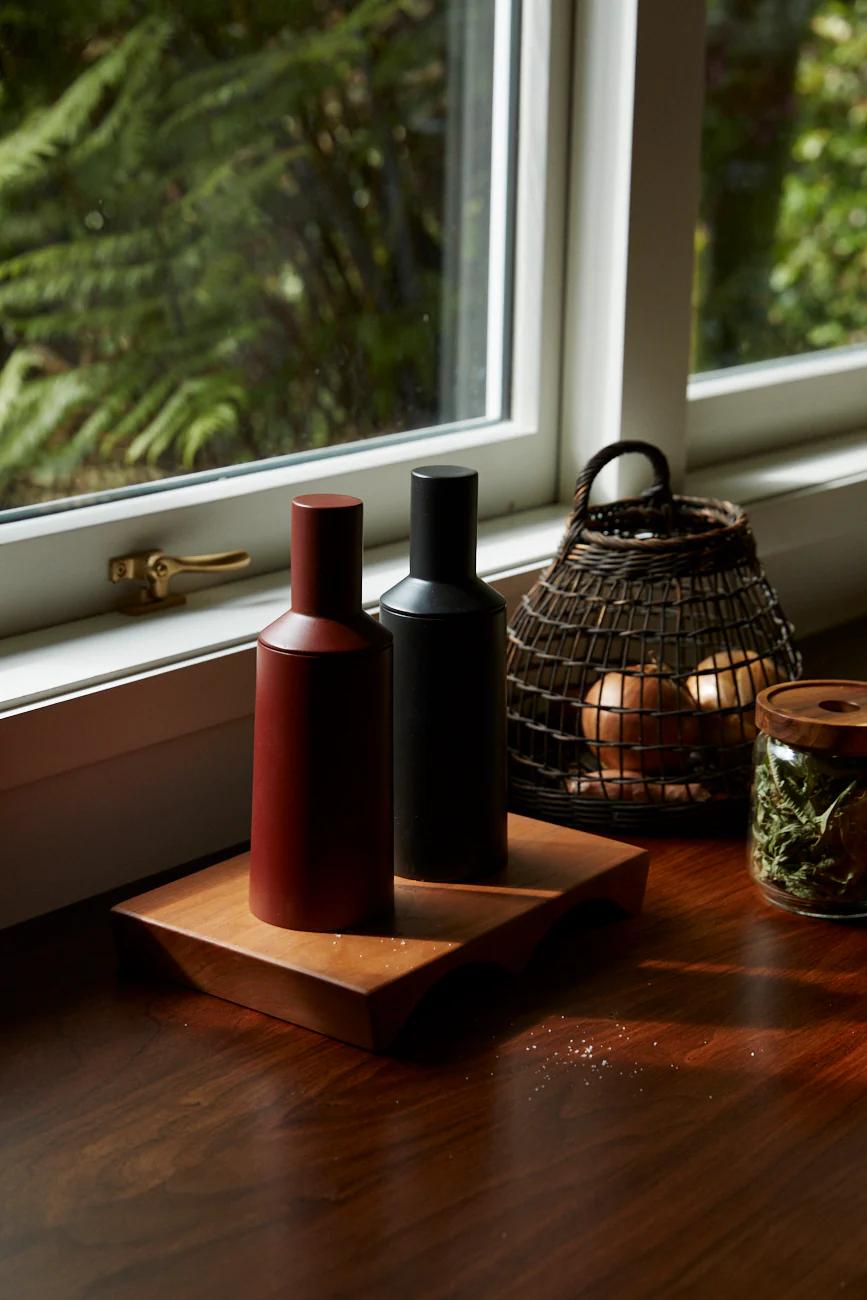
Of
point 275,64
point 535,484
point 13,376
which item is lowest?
point 535,484

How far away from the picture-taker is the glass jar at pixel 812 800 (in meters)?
0.97

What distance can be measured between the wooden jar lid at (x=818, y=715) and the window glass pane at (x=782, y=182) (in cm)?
76

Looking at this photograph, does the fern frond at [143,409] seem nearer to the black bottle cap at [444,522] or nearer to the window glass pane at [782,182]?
the black bottle cap at [444,522]

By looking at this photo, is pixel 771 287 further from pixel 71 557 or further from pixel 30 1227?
pixel 30 1227

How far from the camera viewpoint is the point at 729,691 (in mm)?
1136

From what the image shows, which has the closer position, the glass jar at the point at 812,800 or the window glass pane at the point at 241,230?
the glass jar at the point at 812,800

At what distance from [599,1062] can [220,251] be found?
684 mm

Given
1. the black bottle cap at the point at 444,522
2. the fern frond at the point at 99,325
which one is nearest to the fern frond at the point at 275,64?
the fern frond at the point at 99,325

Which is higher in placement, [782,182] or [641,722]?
[782,182]

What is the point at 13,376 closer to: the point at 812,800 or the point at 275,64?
the point at 275,64

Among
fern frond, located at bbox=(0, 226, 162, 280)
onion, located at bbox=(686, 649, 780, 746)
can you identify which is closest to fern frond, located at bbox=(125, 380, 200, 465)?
fern frond, located at bbox=(0, 226, 162, 280)

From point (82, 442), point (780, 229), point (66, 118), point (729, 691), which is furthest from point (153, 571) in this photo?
point (780, 229)

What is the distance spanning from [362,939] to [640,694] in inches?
12.9

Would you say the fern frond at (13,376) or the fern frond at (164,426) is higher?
the fern frond at (13,376)
